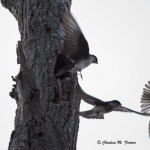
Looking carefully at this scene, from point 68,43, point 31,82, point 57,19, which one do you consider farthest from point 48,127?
point 57,19

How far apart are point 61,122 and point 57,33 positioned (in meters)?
0.78

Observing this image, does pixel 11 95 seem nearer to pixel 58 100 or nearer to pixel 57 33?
pixel 58 100

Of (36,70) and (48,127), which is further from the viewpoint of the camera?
(36,70)

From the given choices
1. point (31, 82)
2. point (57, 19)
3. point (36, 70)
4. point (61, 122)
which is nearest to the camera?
point (31, 82)

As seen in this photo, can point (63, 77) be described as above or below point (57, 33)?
below

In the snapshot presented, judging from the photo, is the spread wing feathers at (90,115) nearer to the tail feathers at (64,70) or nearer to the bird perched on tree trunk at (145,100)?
the tail feathers at (64,70)

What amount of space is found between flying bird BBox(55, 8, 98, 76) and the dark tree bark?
8 cm

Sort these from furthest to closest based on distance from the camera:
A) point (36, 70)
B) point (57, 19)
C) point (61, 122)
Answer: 1. point (57, 19)
2. point (36, 70)
3. point (61, 122)

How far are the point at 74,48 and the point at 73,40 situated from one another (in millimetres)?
70

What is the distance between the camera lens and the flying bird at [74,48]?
3.63 meters

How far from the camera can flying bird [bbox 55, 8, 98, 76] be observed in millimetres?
3634

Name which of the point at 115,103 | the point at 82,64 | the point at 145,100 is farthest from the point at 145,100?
the point at 82,64

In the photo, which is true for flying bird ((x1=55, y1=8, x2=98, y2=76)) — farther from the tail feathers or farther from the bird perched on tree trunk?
the bird perched on tree trunk

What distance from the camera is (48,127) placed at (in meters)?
3.16
